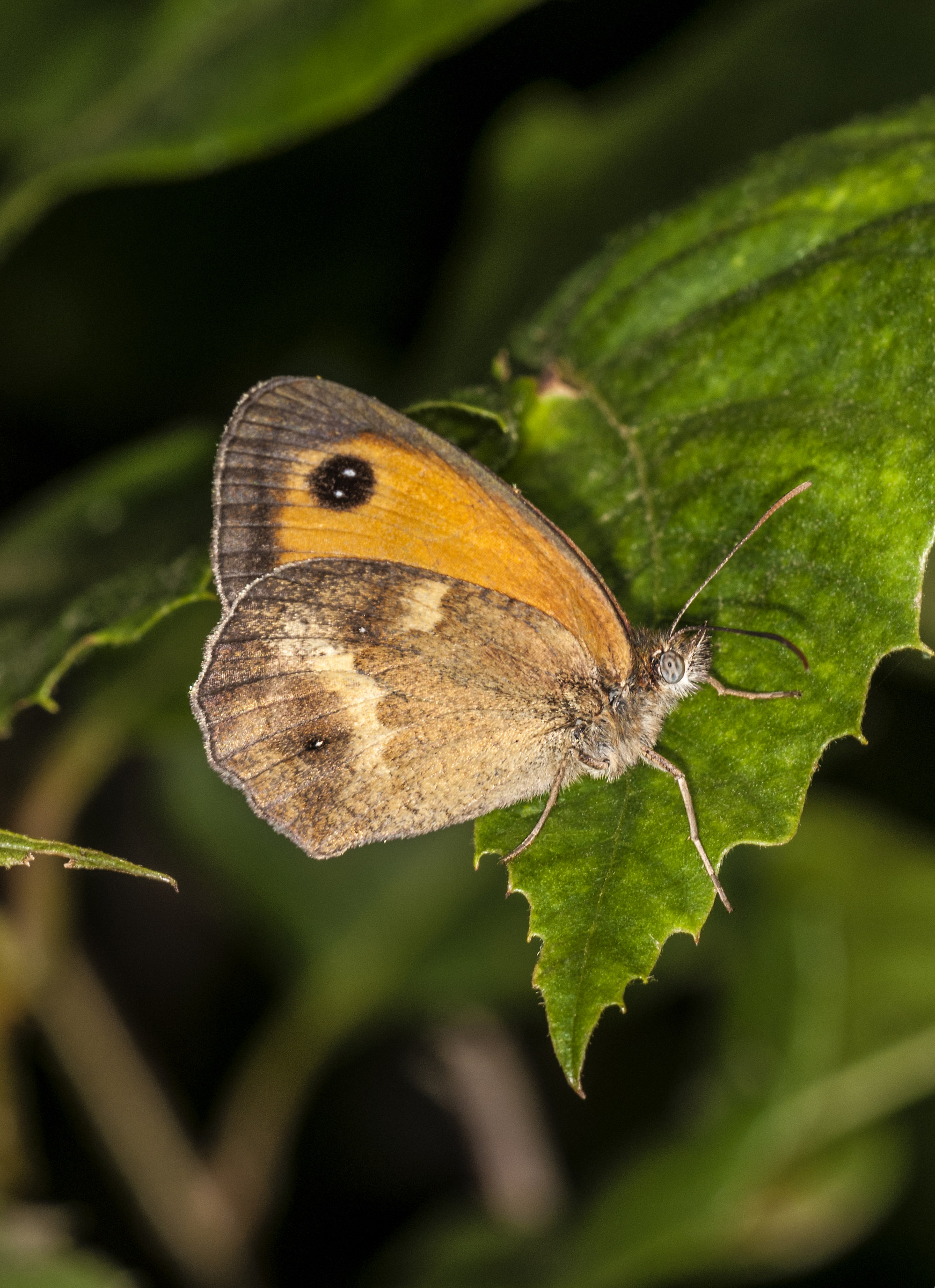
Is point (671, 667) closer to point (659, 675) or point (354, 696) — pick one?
point (659, 675)

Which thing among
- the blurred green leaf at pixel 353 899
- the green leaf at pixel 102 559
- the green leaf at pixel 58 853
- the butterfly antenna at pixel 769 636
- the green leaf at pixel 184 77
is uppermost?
the green leaf at pixel 184 77

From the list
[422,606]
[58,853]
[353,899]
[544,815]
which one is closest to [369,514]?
[422,606]

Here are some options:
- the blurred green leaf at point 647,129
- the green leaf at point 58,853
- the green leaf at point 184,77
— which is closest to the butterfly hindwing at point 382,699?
the green leaf at point 58,853

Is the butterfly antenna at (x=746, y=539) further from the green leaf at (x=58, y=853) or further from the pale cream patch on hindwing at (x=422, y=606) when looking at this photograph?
the green leaf at (x=58, y=853)

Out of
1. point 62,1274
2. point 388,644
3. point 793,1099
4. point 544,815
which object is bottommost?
point 793,1099

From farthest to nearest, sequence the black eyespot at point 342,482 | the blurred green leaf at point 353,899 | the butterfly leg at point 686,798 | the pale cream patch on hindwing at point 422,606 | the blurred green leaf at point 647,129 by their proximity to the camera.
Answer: the blurred green leaf at point 353,899 → the blurred green leaf at point 647,129 → the pale cream patch on hindwing at point 422,606 → the black eyespot at point 342,482 → the butterfly leg at point 686,798

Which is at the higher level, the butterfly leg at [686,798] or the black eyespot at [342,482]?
the black eyespot at [342,482]

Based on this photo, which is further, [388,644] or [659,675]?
[388,644]

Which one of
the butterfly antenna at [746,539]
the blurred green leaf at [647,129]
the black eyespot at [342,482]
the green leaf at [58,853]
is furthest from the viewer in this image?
the blurred green leaf at [647,129]

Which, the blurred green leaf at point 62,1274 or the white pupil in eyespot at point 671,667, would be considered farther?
the blurred green leaf at point 62,1274
